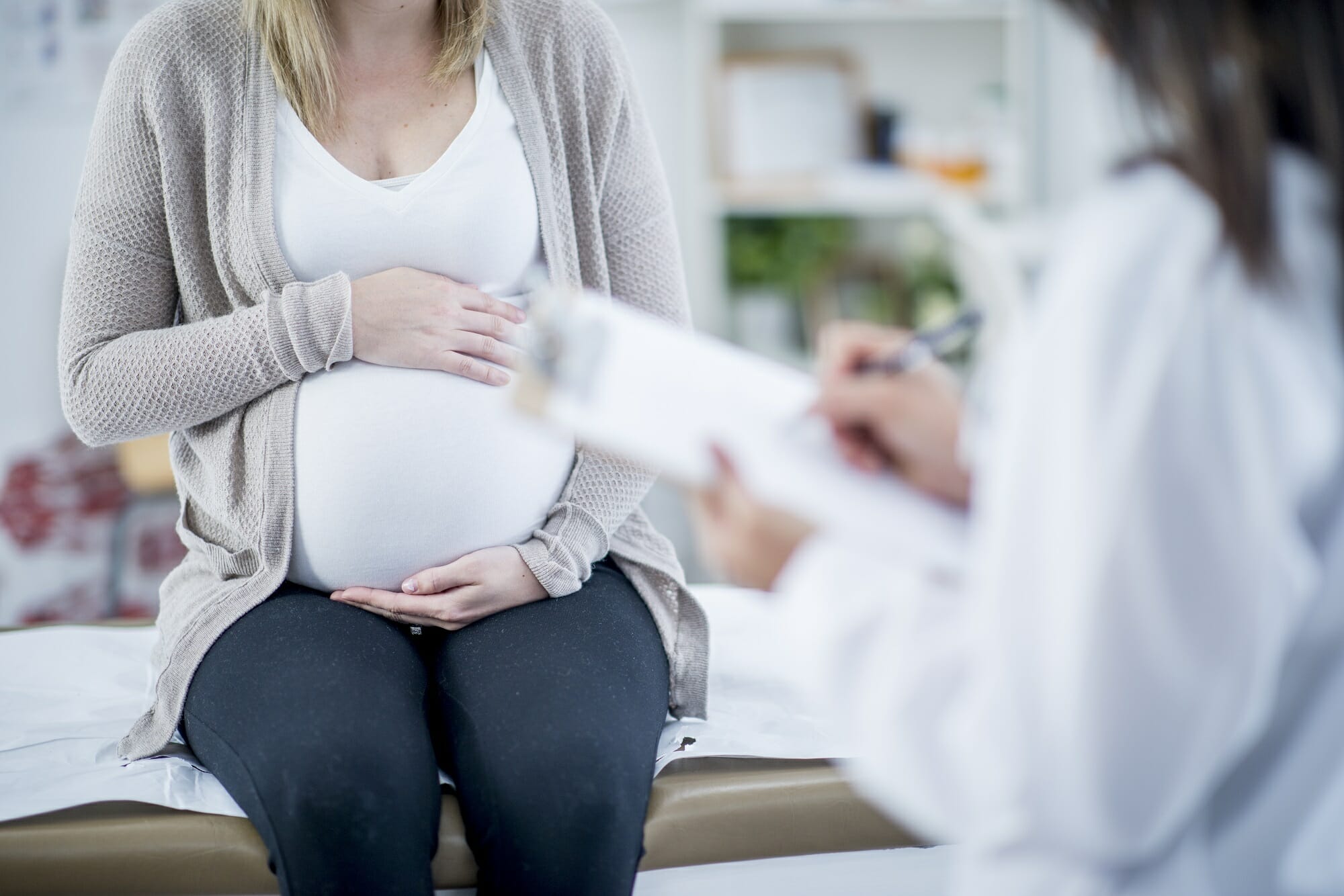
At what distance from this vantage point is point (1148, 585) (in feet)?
1.54

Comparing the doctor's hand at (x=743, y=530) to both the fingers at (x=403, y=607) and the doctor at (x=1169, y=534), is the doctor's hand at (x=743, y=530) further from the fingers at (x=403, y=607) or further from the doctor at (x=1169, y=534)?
the fingers at (x=403, y=607)

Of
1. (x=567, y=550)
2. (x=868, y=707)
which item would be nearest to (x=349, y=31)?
(x=567, y=550)

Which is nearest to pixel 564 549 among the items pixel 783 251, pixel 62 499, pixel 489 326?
pixel 489 326

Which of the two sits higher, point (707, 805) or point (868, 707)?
point (868, 707)

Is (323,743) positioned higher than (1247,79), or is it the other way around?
(1247,79)

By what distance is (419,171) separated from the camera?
108 cm

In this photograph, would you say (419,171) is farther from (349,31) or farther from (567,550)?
(567,550)

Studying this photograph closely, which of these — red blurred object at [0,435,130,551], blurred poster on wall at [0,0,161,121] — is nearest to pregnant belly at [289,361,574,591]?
red blurred object at [0,435,130,551]

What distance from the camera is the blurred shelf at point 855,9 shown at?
2707mm

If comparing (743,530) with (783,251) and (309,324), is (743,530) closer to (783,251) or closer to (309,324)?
(309,324)

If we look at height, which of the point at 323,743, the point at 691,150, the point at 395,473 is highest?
the point at 691,150

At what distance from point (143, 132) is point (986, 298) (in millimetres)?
759

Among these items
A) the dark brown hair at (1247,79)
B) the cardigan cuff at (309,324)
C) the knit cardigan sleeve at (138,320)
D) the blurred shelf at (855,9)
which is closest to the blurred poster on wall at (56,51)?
the blurred shelf at (855,9)

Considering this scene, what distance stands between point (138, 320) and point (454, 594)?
0.37 metres
